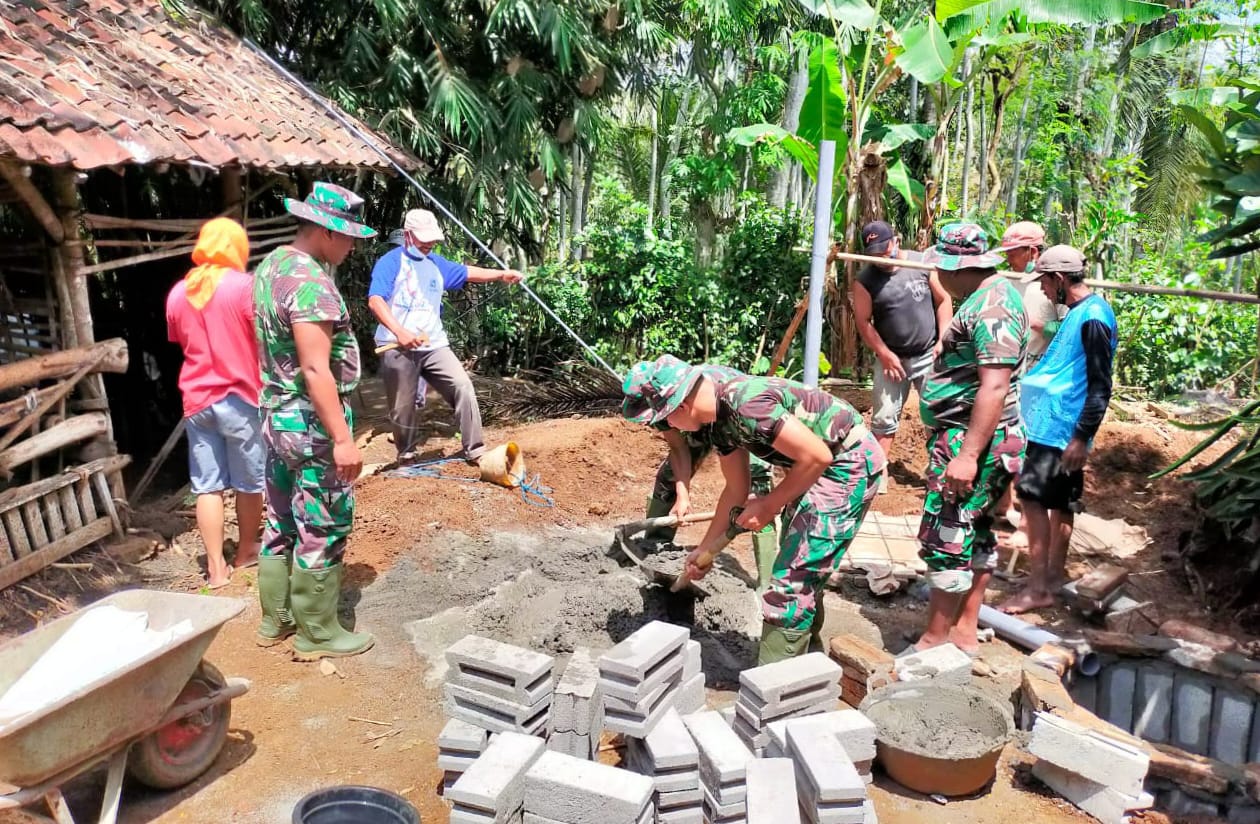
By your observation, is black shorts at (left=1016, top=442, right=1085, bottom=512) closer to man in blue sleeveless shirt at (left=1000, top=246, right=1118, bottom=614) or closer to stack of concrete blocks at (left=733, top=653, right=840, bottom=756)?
man in blue sleeveless shirt at (left=1000, top=246, right=1118, bottom=614)

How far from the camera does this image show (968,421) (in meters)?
3.91

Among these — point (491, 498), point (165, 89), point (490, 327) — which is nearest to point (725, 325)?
point (490, 327)

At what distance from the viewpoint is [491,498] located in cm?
616

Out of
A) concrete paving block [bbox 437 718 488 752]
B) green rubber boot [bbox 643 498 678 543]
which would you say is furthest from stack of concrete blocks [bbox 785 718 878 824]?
green rubber boot [bbox 643 498 678 543]

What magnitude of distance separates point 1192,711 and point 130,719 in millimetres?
4586

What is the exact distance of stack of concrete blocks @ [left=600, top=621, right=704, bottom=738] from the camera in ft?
9.77

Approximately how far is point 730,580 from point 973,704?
5.54 ft

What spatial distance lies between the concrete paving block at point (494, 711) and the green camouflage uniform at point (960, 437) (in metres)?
1.95

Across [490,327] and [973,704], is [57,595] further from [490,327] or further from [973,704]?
[490,327]

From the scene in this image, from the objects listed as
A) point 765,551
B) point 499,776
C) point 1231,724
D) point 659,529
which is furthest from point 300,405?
point 1231,724

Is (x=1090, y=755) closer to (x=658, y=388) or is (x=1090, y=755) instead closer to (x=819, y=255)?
(x=658, y=388)

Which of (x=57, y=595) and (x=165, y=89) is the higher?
(x=165, y=89)

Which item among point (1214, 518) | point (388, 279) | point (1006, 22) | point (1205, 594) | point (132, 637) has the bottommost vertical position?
point (1205, 594)

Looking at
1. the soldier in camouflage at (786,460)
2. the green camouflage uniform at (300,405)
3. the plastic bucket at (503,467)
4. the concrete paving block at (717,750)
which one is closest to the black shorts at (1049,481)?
the soldier in camouflage at (786,460)
